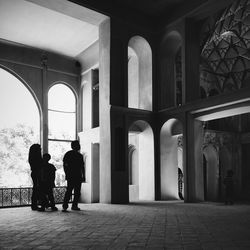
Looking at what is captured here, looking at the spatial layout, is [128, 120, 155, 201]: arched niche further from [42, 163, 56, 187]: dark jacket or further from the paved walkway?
the paved walkway

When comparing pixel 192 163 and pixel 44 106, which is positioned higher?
pixel 44 106

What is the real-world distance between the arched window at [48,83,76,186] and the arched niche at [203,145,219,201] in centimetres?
1052

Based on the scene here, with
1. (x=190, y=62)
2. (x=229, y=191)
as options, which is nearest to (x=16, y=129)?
(x=190, y=62)

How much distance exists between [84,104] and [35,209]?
12.1 m

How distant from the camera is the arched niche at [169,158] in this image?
1536 centimetres

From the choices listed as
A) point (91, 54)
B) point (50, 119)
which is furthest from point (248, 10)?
point (50, 119)

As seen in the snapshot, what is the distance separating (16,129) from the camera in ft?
65.9

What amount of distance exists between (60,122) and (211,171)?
40.2 feet

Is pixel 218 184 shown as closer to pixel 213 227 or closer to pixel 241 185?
pixel 241 185

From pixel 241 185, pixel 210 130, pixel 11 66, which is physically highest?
pixel 11 66

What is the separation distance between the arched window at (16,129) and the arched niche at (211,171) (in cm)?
1295

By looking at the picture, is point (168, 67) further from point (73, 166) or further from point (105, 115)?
point (73, 166)

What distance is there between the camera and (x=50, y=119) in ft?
67.8

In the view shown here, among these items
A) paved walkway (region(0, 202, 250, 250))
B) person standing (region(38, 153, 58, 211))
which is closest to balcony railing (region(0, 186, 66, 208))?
person standing (region(38, 153, 58, 211))
